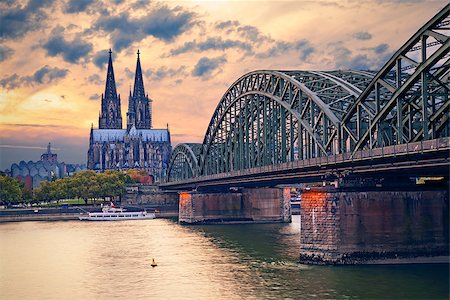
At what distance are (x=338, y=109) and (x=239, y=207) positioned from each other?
59.9 meters

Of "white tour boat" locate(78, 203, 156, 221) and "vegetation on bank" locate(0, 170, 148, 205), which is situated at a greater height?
"vegetation on bank" locate(0, 170, 148, 205)

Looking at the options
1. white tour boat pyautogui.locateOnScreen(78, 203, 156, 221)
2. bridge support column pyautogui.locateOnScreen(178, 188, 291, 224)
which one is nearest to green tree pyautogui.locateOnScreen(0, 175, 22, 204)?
white tour boat pyautogui.locateOnScreen(78, 203, 156, 221)

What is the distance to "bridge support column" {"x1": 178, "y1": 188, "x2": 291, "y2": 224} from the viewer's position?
125062 millimetres

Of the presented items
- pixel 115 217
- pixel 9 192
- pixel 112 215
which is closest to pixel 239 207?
pixel 115 217

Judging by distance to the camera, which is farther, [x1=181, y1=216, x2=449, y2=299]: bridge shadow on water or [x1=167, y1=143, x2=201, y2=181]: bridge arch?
[x1=167, y1=143, x2=201, y2=181]: bridge arch

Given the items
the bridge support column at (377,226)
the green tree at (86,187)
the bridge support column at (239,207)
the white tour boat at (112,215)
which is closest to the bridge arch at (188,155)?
the white tour boat at (112,215)

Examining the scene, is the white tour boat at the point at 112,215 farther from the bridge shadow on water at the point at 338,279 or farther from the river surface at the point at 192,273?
the bridge shadow on water at the point at 338,279

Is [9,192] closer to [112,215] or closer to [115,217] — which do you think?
[112,215]

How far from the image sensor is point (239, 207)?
12594 cm

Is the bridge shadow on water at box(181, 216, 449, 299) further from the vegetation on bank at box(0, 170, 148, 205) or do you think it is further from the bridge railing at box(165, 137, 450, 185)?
the vegetation on bank at box(0, 170, 148, 205)

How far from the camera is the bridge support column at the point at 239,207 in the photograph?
125062mm

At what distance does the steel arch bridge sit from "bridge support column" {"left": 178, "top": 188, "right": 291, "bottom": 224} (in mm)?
6099

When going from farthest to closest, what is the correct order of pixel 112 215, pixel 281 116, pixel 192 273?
pixel 112 215
pixel 281 116
pixel 192 273

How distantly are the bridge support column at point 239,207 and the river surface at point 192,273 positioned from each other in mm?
31596
